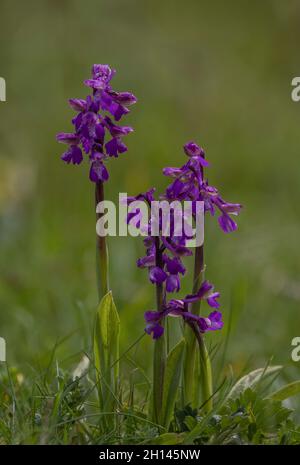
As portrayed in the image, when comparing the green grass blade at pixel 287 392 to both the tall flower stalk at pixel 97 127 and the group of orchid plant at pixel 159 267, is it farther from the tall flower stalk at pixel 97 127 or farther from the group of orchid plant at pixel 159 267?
the tall flower stalk at pixel 97 127

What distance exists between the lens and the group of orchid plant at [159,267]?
8.74 feet

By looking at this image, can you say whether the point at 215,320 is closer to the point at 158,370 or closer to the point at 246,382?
the point at 158,370

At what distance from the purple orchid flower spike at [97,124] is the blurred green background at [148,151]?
50.1 inches

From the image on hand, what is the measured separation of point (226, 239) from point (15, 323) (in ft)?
6.84

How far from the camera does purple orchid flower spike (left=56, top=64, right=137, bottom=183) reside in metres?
2.66

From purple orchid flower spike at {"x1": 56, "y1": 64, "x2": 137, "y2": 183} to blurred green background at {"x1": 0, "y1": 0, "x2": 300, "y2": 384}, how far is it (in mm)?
1273

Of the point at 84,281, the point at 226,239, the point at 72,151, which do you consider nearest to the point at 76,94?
the point at 226,239

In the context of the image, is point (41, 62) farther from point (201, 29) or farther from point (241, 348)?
point (241, 348)

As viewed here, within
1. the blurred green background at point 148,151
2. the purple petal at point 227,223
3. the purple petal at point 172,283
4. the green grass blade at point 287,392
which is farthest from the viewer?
the blurred green background at point 148,151

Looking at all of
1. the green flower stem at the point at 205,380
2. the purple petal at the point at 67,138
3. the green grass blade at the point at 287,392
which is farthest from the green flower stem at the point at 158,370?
the purple petal at the point at 67,138

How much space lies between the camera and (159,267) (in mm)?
2678

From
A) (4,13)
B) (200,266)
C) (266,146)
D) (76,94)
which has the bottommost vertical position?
(200,266)

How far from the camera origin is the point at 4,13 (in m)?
8.64

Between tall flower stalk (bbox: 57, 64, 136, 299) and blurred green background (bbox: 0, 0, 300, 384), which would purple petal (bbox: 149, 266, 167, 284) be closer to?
tall flower stalk (bbox: 57, 64, 136, 299)
